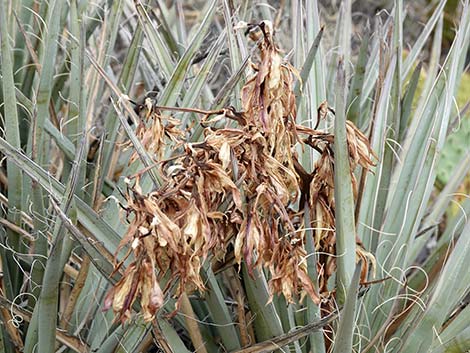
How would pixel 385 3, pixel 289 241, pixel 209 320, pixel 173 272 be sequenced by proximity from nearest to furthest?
pixel 173 272 < pixel 289 241 < pixel 209 320 < pixel 385 3

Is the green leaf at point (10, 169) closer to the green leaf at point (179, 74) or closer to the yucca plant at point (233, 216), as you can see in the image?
the yucca plant at point (233, 216)

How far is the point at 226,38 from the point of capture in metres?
1.49

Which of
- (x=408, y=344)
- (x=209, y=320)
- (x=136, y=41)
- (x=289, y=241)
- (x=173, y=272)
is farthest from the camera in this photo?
(x=136, y=41)

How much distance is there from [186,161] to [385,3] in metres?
5.00

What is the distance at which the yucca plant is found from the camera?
3.43 feet

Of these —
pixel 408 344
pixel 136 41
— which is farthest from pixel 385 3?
pixel 408 344

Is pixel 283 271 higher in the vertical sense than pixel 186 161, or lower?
lower

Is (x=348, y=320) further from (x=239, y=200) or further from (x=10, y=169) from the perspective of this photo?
(x=10, y=169)

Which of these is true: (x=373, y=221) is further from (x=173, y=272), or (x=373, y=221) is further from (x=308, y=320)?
(x=173, y=272)

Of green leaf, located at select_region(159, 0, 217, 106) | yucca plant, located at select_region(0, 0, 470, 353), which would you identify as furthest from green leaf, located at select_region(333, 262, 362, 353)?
green leaf, located at select_region(159, 0, 217, 106)

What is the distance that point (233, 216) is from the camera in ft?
3.52

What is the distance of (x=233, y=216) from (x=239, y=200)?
43mm

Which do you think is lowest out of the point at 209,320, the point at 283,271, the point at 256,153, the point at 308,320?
the point at 209,320

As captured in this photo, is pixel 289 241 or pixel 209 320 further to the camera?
pixel 209 320
